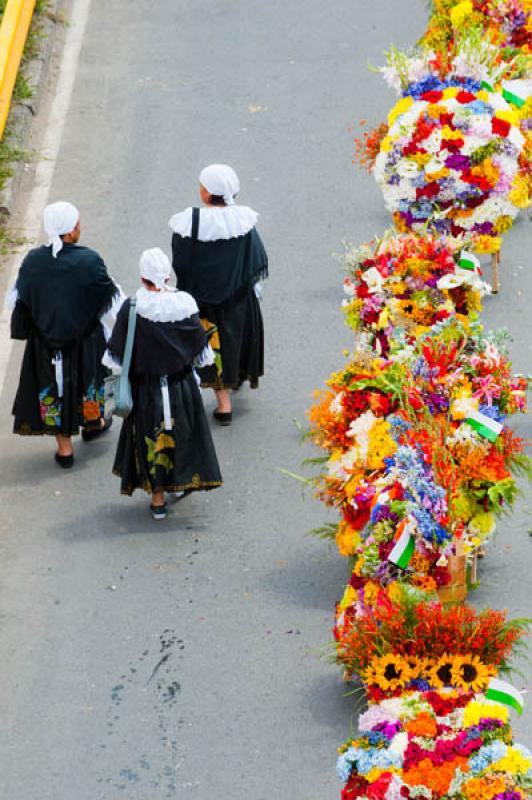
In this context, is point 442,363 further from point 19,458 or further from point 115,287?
point 19,458

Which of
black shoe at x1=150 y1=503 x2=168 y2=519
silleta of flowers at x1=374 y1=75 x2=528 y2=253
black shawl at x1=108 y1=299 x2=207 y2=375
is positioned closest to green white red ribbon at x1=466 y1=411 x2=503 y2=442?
black shawl at x1=108 y1=299 x2=207 y2=375

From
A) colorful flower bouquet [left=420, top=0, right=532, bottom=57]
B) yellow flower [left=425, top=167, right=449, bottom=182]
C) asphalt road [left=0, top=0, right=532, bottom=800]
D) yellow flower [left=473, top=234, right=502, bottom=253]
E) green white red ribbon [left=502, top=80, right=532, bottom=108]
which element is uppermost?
colorful flower bouquet [left=420, top=0, right=532, bottom=57]

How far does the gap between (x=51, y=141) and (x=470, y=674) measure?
344 inches

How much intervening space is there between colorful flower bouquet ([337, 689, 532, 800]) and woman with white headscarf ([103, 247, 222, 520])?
3.15 metres

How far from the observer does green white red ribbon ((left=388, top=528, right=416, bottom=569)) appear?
8.02 meters

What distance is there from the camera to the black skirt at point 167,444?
32.7 ft

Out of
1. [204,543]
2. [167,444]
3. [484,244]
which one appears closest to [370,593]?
[204,543]

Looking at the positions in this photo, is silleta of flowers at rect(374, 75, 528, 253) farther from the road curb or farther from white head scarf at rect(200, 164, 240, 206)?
the road curb

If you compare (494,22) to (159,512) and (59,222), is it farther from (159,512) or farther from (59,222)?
(159,512)

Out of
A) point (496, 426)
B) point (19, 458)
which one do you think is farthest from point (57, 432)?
point (496, 426)

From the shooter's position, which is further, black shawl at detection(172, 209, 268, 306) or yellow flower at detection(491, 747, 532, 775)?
black shawl at detection(172, 209, 268, 306)

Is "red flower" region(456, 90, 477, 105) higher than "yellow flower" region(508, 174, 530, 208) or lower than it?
higher

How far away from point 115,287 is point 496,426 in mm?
2874

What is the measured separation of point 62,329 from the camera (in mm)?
10430
